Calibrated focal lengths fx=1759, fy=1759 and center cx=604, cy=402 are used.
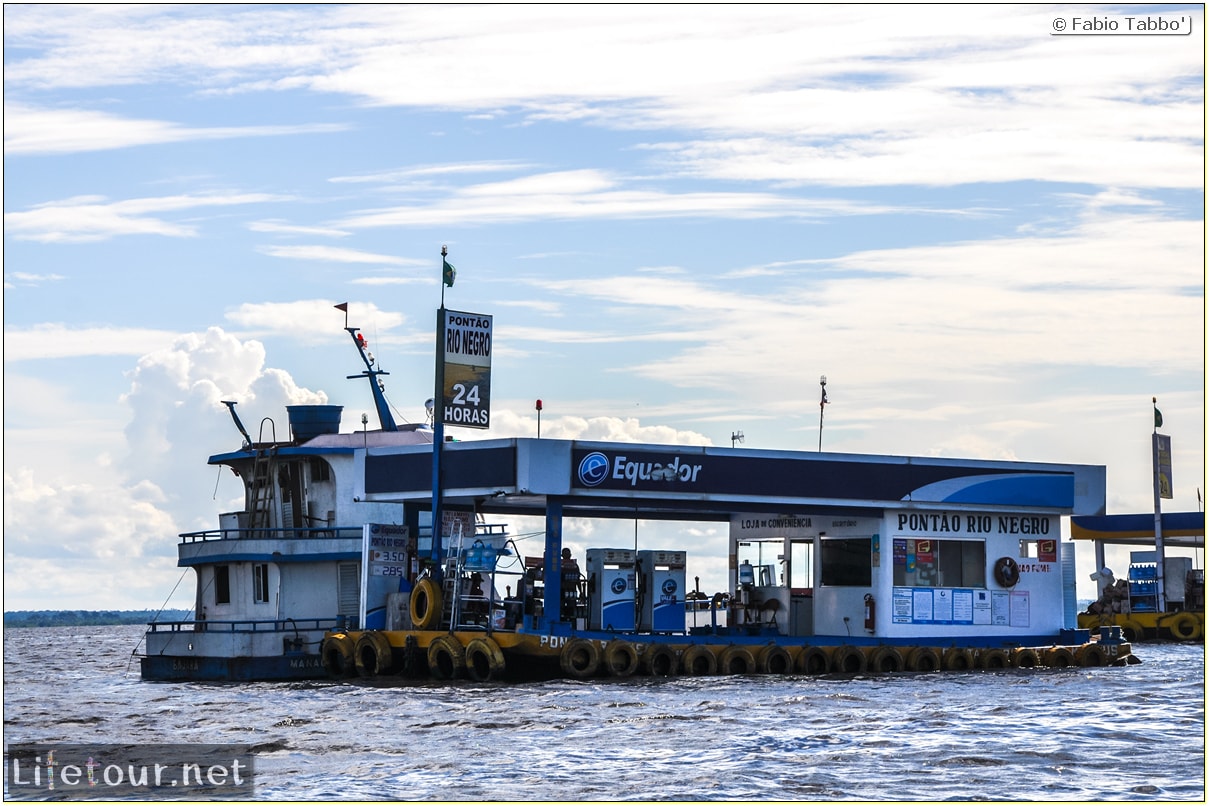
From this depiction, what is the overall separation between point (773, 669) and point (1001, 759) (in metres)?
14.2

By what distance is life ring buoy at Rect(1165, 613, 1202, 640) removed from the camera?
62281 millimetres

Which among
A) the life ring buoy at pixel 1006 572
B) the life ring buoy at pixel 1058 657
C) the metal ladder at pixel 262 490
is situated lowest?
the life ring buoy at pixel 1058 657

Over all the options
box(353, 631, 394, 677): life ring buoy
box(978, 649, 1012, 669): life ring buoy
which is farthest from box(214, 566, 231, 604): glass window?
box(978, 649, 1012, 669): life ring buoy

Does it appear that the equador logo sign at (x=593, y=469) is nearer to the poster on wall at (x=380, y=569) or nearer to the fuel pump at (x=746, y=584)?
the poster on wall at (x=380, y=569)

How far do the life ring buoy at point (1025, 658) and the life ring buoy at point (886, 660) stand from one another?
3256 millimetres

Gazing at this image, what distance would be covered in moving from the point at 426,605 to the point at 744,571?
871cm

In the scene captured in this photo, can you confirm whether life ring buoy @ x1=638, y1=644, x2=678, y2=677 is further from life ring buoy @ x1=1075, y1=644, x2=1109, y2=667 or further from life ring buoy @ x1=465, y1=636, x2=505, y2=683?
life ring buoy @ x1=1075, y1=644, x2=1109, y2=667

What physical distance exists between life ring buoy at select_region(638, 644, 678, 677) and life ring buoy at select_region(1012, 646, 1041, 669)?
8952 millimetres

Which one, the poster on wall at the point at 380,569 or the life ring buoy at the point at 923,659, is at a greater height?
the poster on wall at the point at 380,569

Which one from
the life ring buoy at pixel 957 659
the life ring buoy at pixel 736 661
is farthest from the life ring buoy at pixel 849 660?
the life ring buoy at pixel 957 659

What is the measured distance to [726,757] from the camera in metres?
23.3

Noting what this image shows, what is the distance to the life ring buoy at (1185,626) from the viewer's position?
62.3 metres

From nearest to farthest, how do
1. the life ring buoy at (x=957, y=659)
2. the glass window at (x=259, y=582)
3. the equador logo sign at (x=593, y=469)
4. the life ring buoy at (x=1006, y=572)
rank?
the equador logo sign at (x=593, y=469)
the life ring buoy at (x=957, y=659)
the life ring buoy at (x=1006, y=572)
the glass window at (x=259, y=582)

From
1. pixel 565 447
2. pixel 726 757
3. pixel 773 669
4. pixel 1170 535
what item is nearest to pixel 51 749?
pixel 726 757
